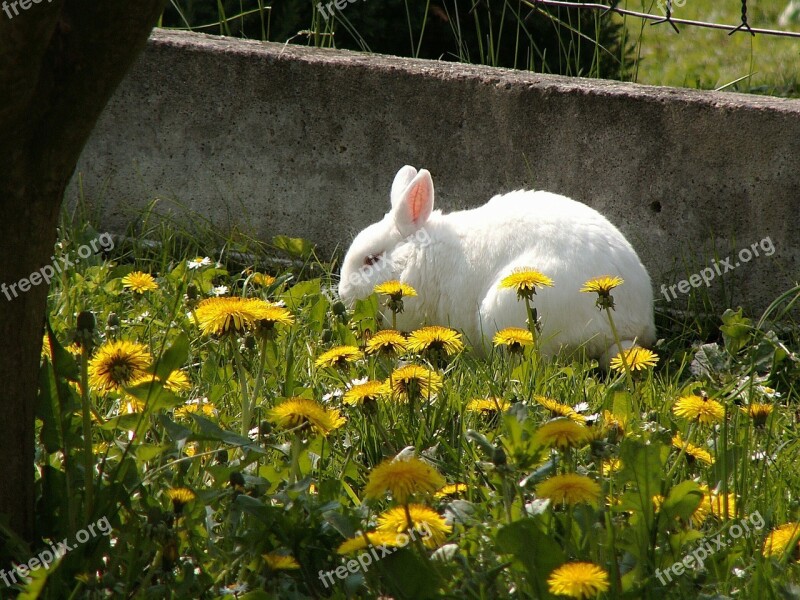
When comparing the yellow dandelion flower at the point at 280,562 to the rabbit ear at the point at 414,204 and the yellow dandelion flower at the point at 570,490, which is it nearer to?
the yellow dandelion flower at the point at 570,490

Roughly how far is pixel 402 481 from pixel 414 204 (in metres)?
2.20

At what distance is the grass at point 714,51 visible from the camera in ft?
21.4

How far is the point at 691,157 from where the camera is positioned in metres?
3.70

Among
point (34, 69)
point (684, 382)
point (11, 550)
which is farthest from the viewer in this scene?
point (684, 382)

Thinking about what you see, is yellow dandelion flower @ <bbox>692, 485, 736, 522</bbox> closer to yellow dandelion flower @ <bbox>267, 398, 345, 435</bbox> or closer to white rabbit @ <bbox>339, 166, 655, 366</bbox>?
yellow dandelion flower @ <bbox>267, 398, 345, 435</bbox>

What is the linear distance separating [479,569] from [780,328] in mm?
2169

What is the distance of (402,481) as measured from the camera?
1568 mm

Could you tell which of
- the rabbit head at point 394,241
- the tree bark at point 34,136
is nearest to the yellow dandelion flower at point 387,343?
the tree bark at point 34,136

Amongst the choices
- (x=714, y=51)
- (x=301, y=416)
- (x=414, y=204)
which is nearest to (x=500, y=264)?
(x=414, y=204)

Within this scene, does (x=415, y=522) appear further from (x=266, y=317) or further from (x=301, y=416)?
(x=266, y=317)

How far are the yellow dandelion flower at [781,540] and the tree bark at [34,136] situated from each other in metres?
1.34

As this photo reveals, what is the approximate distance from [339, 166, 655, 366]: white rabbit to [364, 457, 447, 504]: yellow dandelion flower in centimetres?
159

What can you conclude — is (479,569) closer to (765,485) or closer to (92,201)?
(765,485)

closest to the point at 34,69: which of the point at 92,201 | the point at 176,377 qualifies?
the point at 176,377
